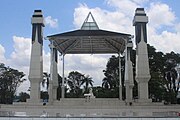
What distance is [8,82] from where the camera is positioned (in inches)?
2958

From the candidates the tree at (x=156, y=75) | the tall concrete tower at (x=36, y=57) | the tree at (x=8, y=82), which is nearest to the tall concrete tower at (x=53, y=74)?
the tall concrete tower at (x=36, y=57)

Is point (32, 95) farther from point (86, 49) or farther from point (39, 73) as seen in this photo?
point (86, 49)

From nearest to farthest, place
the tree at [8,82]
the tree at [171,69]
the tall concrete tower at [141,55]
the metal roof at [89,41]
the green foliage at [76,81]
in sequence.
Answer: the tall concrete tower at [141,55], the metal roof at [89,41], the tree at [171,69], the tree at [8,82], the green foliage at [76,81]

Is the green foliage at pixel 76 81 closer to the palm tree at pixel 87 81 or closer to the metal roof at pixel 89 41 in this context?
the palm tree at pixel 87 81

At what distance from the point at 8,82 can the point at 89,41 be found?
2908 centimetres

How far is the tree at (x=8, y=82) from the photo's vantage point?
73.8m

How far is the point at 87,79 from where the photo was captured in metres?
104

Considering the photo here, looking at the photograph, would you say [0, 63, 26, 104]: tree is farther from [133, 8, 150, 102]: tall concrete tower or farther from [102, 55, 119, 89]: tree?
[133, 8, 150, 102]: tall concrete tower

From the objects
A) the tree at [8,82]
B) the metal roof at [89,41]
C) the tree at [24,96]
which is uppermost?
the metal roof at [89,41]

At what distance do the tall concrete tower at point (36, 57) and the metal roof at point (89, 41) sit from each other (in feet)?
13.0

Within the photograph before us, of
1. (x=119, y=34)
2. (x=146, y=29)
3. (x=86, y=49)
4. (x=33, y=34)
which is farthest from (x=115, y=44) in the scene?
(x=33, y=34)

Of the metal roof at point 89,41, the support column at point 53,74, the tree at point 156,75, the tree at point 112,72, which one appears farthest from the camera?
the tree at point 112,72

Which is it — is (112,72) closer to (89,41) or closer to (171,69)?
(171,69)

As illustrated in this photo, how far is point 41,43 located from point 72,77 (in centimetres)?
5845
